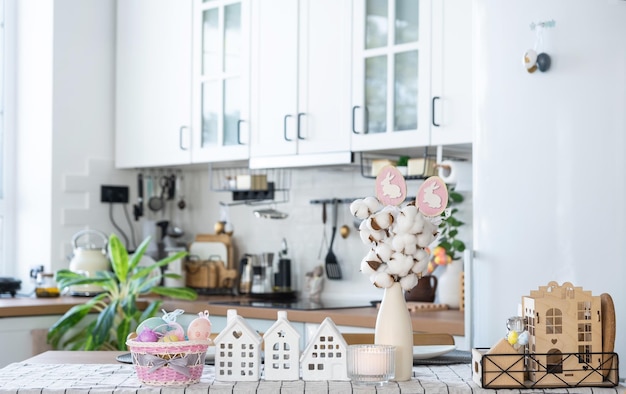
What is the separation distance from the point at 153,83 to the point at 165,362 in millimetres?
3263

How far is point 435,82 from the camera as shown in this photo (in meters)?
3.82

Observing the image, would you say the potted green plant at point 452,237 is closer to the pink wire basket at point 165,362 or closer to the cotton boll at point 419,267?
the cotton boll at point 419,267

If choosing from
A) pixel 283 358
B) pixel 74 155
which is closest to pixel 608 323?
pixel 283 358

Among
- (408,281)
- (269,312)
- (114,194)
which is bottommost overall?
(269,312)

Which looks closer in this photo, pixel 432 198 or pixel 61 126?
pixel 432 198

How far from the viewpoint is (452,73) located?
3770 mm

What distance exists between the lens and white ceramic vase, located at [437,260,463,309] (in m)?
4.06

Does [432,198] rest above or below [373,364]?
above

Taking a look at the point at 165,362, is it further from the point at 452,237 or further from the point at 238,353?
the point at 452,237

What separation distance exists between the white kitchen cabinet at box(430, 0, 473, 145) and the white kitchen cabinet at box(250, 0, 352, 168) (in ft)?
1.50

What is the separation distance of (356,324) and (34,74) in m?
2.32

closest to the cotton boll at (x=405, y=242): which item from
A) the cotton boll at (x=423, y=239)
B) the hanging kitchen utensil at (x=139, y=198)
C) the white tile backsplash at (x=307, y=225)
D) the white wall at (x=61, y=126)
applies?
the cotton boll at (x=423, y=239)

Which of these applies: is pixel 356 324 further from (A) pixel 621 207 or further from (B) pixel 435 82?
(A) pixel 621 207

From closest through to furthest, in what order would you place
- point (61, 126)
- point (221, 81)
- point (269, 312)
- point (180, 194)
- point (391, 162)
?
point (269, 312) → point (391, 162) → point (221, 81) → point (61, 126) → point (180, 194)
